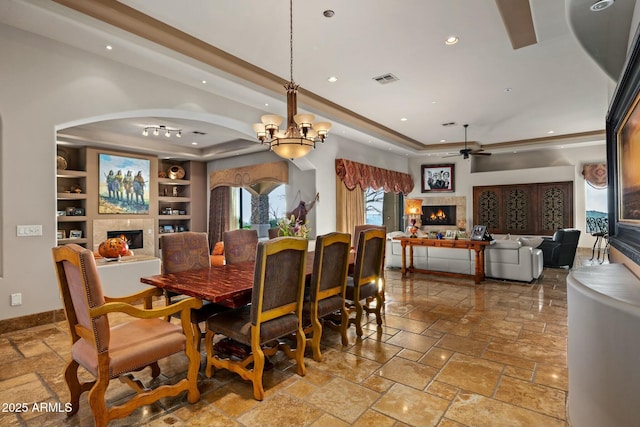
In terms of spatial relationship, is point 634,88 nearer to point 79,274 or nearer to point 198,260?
point 79,274

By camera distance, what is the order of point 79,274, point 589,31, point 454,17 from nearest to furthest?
1. point 79,274
2. point 589,31
3. point 454,17

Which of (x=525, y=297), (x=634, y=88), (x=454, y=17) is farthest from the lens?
(x=525, y=297)

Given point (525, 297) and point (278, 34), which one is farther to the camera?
point (525, 297)

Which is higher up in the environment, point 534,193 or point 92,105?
point 92,105

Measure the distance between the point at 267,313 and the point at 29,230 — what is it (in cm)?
274

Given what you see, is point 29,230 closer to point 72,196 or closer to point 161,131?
point 161,131

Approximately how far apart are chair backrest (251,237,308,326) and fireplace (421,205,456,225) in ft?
28.5

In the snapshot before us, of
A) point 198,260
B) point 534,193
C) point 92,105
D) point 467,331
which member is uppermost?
point 92,105

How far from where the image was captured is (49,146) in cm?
340

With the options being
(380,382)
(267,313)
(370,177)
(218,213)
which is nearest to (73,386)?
(267,313)

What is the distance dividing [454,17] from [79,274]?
3586 millimetres

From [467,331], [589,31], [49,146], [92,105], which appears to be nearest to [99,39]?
[92,105]

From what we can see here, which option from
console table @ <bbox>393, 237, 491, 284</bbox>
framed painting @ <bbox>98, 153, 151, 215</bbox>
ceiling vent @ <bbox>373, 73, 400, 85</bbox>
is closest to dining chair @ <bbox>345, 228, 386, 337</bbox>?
ceiling vent @ <bbox>373, 73, 400, 85</bbox>

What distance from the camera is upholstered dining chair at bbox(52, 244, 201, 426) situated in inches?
70.2
